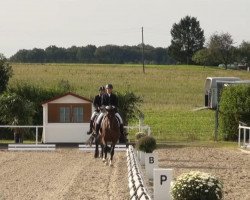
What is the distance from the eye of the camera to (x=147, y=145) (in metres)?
21.8

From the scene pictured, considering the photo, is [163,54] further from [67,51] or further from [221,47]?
[221,47]

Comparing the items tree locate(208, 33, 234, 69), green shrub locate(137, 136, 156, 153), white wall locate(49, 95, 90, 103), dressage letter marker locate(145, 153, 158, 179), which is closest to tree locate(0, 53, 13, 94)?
white wall locate(49, 95, 90, 103)

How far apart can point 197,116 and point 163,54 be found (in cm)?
9770

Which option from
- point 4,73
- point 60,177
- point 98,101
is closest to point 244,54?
point 4,73

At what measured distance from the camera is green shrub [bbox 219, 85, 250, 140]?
36.5 meters

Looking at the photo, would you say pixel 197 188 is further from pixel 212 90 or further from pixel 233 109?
pixel 212 90

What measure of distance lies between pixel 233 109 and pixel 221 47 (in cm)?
7104

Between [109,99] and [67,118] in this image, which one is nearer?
[109,99]

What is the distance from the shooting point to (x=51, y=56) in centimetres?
13312

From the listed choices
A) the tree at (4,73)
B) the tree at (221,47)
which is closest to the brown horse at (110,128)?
the tree at (4,73)

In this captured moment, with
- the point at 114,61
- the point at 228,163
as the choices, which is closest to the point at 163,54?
the point at 114,61

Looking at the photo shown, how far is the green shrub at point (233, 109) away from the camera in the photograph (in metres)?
36.5

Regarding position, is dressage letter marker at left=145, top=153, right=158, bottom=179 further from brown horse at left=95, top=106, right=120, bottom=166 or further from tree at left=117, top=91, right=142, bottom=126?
tree at left=117, top=91, right=142, bottom=126

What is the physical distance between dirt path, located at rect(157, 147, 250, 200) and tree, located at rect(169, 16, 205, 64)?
89.2 meters
